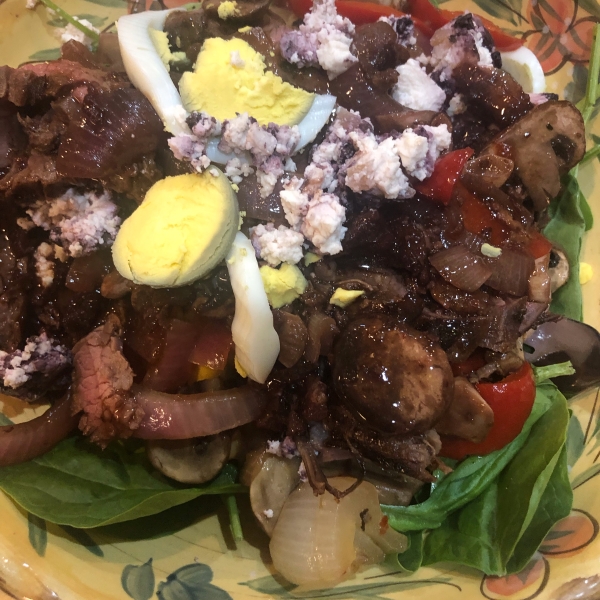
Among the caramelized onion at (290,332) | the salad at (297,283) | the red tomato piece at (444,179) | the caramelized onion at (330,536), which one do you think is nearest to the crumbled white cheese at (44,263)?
the salad at (297,283)

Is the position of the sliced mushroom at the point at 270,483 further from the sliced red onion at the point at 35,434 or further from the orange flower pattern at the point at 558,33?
the orange flower pattern at the point at 558,33

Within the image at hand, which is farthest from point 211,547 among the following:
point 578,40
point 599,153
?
point 578,40

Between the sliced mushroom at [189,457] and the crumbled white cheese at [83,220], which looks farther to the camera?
the sliced mushroom at [189,457]

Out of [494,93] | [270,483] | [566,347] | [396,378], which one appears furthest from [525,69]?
[270,483]

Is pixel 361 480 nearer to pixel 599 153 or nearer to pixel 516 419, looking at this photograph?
pixel 516 419

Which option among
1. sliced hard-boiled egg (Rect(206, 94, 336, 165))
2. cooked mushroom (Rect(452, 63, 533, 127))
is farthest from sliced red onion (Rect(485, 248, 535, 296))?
sliced hard-boiled egg (Rect(206, 94, 336, 165))

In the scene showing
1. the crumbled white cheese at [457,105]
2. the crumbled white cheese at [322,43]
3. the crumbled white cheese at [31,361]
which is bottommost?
the crumbled white cheese at [31,361]

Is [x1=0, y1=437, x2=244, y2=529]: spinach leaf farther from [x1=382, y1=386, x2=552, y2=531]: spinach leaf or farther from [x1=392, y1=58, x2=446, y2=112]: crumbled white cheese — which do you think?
[x1=392, y1=58, x2=446, y2=112]: crumbled white cheese
